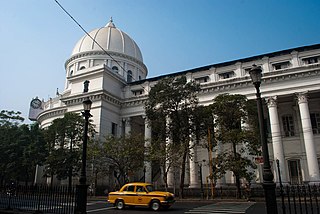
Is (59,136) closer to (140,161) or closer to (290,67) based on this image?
(140,161)

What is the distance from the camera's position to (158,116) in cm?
2255

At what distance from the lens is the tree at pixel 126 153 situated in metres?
24.6

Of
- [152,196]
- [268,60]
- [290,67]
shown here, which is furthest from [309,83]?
[152,196]

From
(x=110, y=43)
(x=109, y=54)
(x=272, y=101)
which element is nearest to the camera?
(x=272, y=101)

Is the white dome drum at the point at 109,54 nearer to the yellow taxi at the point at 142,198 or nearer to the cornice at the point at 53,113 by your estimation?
the cornice at the point at 53,113

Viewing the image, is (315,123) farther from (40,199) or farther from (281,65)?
(40,199)

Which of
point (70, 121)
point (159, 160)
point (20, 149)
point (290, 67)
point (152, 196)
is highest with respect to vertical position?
point (290, 67)

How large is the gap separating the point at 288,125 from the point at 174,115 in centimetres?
1754

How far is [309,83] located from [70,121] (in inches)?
1012

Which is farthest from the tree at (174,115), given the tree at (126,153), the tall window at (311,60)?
the tall window at (311,60)

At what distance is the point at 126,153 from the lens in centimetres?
2428

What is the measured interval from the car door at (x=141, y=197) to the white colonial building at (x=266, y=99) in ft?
34.2

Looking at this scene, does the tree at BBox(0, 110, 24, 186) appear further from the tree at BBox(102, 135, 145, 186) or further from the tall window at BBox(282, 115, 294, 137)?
the tall window at BBox(282, 115, 294, 137)

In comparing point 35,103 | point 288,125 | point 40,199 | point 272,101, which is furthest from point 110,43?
point 40,199
